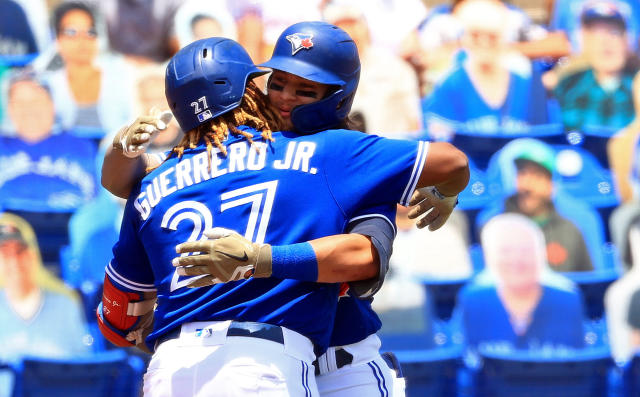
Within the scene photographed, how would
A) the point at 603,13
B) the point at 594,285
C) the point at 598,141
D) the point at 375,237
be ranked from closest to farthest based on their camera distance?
the point at 375,237, the point at 594,285, the point at 598,141, the point at 603,13

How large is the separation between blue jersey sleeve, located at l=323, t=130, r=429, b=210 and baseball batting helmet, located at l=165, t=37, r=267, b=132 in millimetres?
321

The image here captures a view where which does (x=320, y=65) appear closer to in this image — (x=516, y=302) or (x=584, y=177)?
(x=516, y=302)

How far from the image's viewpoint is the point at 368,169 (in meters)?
2.72

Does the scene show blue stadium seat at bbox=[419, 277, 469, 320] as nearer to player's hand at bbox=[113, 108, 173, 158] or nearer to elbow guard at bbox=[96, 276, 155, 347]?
elbow guard at bbox=[96, 276, 155, 347]

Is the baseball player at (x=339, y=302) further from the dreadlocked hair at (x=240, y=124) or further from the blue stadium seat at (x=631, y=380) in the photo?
the blue stadium seat at (x=631, y=380)

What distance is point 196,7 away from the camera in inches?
258

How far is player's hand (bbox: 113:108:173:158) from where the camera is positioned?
280cm

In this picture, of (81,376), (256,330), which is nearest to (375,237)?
(256,330)

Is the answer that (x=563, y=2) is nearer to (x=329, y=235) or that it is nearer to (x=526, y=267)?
(x=526, y=267)

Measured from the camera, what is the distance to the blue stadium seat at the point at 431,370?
6.21 meters

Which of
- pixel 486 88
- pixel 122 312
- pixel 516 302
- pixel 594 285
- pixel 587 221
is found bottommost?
pixel 516 302

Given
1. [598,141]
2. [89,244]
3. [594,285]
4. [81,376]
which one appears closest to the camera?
[81,376]

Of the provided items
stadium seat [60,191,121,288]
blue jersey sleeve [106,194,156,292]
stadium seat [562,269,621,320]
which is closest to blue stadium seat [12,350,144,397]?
stadium seat [60,191,121,288]

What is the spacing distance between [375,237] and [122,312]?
3.09 ft
